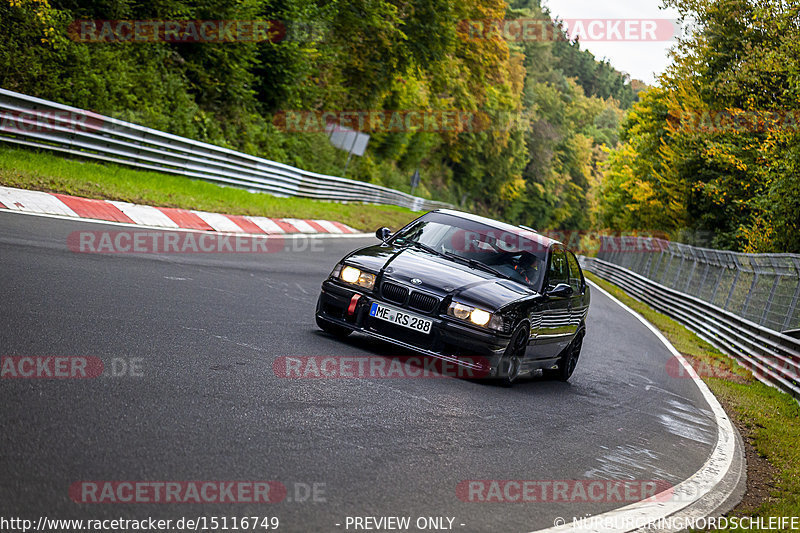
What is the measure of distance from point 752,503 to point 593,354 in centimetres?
670

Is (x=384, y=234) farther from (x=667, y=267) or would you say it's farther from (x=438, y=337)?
(x=667, y=267)

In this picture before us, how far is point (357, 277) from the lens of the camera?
811 centimetres

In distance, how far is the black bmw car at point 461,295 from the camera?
25.4 ft

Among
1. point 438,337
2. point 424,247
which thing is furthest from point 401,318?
point 424,247

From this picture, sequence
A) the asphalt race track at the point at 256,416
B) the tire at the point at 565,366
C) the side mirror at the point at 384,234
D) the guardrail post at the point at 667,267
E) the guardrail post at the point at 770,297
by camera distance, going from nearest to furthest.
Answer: the asphalt race track at the point at 256,416 < the side mirror at the point at 384,234 < the tire at the point at 565,366 < the guardrail post at the point at 770,297 < the guardrail post at the point at 667,267

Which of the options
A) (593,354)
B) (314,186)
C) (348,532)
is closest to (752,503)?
(348,532)

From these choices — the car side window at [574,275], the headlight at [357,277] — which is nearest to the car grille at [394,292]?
the headlight at [357,277]

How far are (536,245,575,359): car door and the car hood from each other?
1.27ft

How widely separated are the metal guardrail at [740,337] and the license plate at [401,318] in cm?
688

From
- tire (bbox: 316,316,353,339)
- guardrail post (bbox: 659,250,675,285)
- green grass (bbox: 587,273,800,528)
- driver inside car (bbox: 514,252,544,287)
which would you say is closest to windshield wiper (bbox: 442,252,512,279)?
driver inside car (bbox: 514,252,544,287)

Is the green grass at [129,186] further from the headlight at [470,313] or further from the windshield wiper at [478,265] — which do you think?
the headlight at [470,313]

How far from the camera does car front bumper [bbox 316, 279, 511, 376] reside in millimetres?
7688

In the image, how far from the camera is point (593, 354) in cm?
1306

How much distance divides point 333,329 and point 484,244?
1.81 m
